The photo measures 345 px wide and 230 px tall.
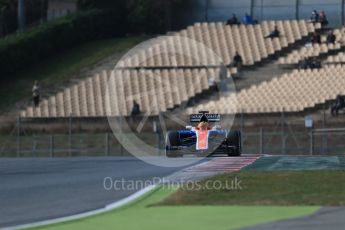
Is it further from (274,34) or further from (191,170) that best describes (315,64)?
(191,170)

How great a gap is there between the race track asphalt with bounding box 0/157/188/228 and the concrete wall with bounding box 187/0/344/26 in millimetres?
30475

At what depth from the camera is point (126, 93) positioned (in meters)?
43.6

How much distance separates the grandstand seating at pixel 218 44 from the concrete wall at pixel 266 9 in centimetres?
253

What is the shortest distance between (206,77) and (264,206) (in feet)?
105

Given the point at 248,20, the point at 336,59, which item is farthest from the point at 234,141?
the point at 248,20

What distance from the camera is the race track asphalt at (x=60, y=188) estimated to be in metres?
14.4

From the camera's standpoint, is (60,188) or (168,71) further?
(168,71)

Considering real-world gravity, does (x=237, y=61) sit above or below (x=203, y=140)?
above

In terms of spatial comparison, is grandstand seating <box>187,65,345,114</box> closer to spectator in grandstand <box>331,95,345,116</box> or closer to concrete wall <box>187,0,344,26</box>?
spectator in grandstand <box>331,95,345,116</box>

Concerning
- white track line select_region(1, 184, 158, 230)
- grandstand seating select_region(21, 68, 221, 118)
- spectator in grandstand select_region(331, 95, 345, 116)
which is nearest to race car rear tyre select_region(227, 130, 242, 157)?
white track line select_region(1, 184, 158, 230)

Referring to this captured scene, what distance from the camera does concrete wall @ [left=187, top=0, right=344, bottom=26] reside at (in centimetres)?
5294

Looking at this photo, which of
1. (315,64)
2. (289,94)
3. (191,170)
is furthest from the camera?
(315,64)

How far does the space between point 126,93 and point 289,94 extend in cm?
684

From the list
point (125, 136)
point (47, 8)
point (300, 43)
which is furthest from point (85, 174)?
point (47, 8)
